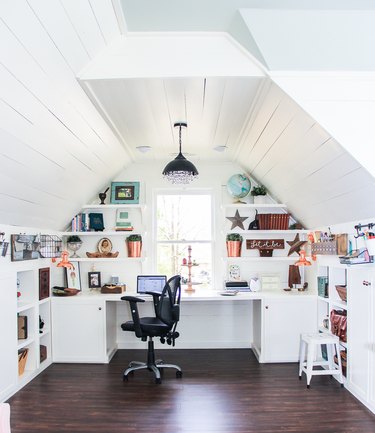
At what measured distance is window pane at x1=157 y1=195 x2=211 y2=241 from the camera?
5.30m

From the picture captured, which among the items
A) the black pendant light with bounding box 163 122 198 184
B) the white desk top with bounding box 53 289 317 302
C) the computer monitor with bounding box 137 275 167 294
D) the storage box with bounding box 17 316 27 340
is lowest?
the storage box with bounding box 17 316 27 340

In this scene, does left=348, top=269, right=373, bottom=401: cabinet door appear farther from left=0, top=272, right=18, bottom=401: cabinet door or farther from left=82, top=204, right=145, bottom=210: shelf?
left=0, top=272, right=18, bottom=401: cabinet door

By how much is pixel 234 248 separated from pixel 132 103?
2.50 m

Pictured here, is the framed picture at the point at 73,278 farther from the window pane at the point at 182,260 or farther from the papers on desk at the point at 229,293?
the papers on desk at the point at 229,293

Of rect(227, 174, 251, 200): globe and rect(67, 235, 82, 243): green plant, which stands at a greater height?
rect(227, 174, 251, 200): globe

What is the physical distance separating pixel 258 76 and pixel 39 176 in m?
1.91

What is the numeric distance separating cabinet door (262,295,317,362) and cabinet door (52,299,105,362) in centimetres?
185

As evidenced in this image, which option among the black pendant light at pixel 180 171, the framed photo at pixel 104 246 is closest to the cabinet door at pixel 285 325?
the black pendant light at pixel 180 171

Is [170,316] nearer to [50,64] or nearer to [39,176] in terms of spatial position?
[39,176]

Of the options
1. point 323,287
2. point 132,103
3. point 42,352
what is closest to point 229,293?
point 323,287

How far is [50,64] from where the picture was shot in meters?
2.24


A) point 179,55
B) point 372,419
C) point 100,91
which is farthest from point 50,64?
point 372,419

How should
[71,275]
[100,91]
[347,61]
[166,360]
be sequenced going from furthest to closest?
[71,275] < [166,360] < [100,91] < [347,61]

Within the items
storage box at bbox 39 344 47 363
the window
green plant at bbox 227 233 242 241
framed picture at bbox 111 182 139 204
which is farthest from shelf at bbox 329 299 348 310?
storage box at bbox 39 344 47 363
